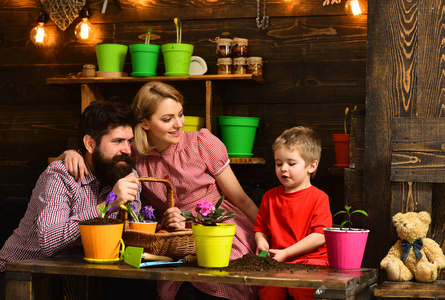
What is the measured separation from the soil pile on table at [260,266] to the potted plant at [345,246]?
2.5 inches

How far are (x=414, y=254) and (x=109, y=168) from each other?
124 centimetres

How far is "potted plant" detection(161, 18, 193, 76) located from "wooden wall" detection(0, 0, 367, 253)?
0.90ft

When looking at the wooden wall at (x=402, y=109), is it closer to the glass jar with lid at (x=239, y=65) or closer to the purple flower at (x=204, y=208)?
the purple flower at (x=204, y=208)

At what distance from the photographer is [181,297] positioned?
2.49 meters

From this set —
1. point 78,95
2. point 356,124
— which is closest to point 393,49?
point 356,124

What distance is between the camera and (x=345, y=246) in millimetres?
1893

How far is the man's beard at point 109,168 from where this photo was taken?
95.1 inches

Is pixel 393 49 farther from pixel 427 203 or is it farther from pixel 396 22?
pixel 427 203

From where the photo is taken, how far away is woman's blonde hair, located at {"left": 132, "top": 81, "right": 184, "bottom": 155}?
2.73m

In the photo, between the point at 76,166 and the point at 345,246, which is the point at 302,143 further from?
the point at 76,166

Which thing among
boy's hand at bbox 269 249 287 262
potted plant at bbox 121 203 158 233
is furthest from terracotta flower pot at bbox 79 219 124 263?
boy's hand at bbox 269 249 287 262

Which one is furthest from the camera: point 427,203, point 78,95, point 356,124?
point 78,95

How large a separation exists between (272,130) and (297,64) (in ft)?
1.44

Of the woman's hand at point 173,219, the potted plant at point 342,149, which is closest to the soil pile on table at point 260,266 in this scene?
the woman's hand at point 173,219
